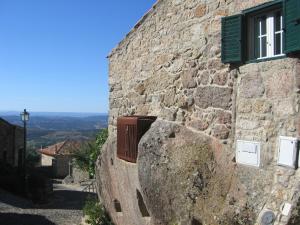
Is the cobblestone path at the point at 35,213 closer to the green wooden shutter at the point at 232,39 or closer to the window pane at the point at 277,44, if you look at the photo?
the green wooden shutter at the point at 232,39

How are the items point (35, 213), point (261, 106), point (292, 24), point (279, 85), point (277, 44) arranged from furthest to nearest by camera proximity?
point (35, 213) → point (261, 106) → point (277, 44) → point (279, 85) → point (292, 24)

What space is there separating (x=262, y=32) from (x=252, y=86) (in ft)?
2.23

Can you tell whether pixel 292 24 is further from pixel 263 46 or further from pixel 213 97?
pixel 213 97

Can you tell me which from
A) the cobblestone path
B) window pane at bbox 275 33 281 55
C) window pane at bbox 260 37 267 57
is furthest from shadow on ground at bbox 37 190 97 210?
window pane at bbox 275 33 281 55

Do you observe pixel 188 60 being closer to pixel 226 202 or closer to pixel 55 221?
pixel 226 202

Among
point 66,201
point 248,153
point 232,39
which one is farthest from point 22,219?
point 232,39

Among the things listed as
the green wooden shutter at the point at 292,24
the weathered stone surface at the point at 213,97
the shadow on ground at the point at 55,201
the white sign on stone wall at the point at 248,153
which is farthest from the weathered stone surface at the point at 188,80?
the shadow on ground at the point at 55,201

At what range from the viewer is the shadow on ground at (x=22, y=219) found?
568 inches

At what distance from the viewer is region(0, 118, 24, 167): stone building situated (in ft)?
97.9

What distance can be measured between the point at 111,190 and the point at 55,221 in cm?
614

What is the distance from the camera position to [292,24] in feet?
16.7

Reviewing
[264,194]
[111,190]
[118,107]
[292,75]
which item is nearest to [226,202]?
[264,194]

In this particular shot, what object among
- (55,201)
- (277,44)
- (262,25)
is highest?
(262,25)

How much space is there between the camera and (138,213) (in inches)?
313
